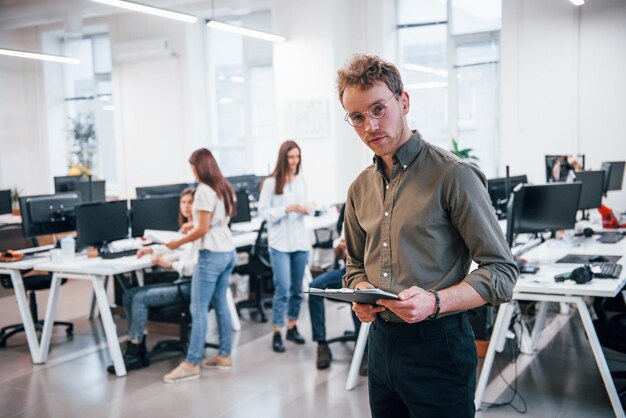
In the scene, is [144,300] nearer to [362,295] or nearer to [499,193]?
[499,193]

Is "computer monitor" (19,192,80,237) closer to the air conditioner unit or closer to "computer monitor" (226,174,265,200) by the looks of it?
"computer monitor" (226,174,265,200)

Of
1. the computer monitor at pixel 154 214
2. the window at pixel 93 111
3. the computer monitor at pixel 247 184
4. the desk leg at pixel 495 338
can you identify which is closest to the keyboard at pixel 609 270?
the desk leg at pixel 495 338

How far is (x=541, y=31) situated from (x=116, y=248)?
18.2 feet

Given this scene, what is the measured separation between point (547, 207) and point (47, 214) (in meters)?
3.89

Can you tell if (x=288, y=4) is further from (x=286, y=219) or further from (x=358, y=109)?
(x=358, y=109)

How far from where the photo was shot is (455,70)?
354 inches

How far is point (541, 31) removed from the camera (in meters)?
7.90

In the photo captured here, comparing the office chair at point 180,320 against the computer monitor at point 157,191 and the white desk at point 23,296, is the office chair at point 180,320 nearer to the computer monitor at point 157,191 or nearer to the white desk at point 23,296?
the white desk at point 23,296

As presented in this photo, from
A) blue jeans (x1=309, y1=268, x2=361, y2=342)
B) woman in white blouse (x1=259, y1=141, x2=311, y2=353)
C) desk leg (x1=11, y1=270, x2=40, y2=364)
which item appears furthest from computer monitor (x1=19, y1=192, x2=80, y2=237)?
blue jeans (x1=309, y1=268, x2=361, y2=342)

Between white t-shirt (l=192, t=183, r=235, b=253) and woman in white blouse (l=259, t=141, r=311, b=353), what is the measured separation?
717mm

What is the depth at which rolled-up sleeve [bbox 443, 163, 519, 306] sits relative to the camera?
160 centimetres

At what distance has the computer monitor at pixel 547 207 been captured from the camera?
4.52 metres

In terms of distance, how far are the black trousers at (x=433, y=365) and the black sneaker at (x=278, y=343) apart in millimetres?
3305

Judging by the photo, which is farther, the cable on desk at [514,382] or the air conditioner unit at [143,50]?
the air conditioner unit at [143,50]
